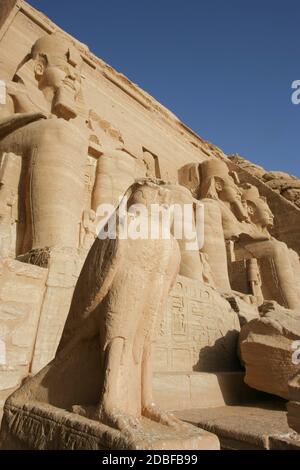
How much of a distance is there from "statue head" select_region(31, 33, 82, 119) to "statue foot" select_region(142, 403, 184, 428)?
13.9ft

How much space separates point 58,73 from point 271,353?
15.2 ft

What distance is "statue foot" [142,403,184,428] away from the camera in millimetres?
1411

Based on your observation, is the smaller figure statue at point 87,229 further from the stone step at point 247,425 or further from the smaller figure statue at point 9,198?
the stone step at point 247,425

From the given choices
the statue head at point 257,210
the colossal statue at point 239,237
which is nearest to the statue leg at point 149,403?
the colossal statue at point 239,237

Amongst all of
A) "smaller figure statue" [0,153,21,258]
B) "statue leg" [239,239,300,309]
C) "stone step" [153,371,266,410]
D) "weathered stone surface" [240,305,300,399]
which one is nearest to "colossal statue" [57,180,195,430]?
"stone step" [153,371,266,410]

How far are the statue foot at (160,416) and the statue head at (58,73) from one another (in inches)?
166

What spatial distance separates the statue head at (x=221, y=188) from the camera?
296 inches

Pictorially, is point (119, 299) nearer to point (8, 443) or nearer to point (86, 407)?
point (86, 407)

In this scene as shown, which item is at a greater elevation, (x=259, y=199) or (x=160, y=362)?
(x=259, y=199)

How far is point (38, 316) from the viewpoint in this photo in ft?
7.97

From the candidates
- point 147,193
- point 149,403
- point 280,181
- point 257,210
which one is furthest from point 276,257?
point 280,181

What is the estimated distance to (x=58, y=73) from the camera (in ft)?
17.2
